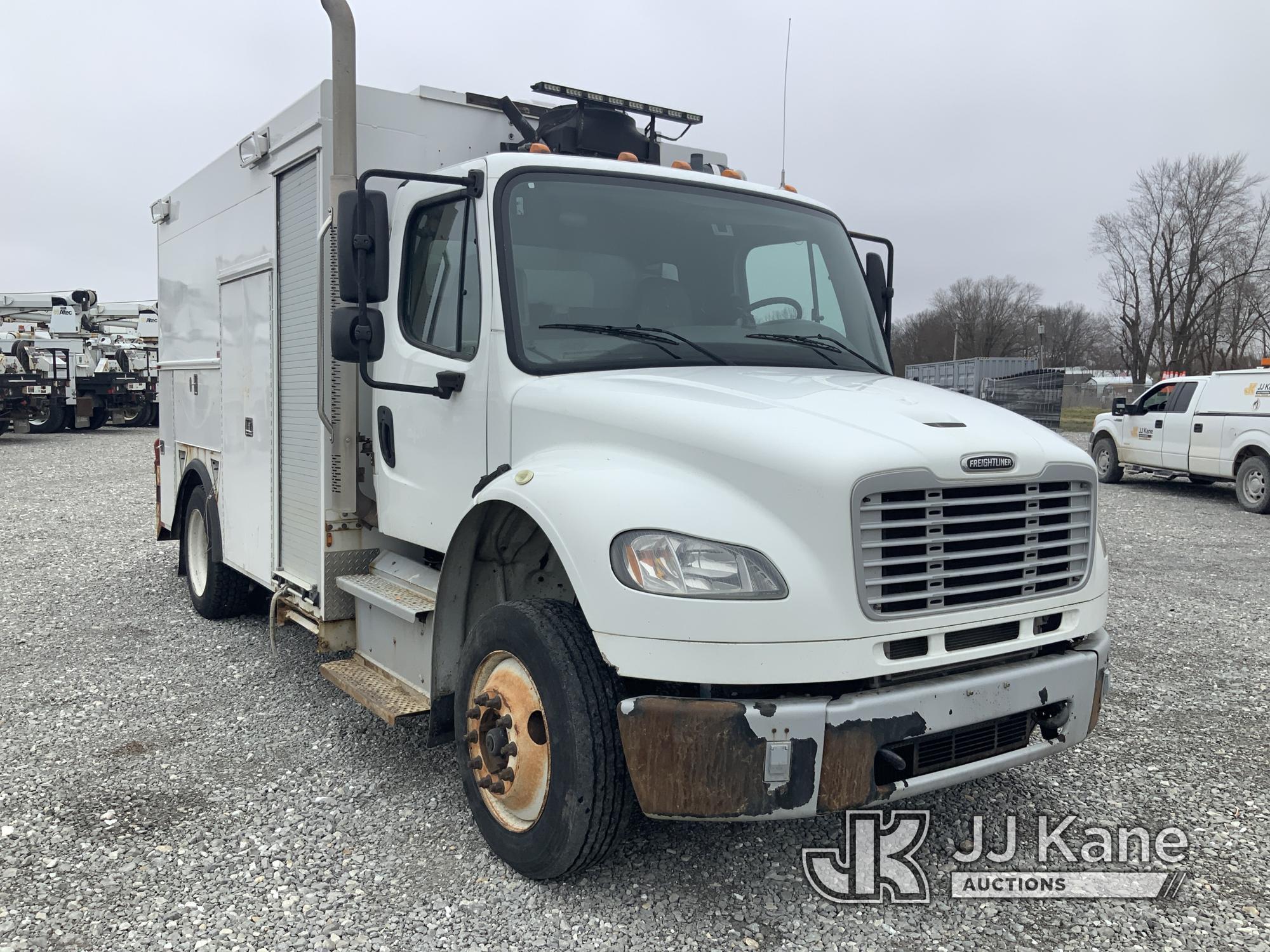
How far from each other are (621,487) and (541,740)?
0.90m

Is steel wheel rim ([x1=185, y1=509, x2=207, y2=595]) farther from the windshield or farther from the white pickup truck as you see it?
the white pickup truck

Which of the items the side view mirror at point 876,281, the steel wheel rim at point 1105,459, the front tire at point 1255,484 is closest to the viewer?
the side view mirror at point 876,281

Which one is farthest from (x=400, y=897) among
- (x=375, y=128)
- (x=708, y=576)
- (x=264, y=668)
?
(x=375, y=128)

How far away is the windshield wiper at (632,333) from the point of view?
373 centimetres

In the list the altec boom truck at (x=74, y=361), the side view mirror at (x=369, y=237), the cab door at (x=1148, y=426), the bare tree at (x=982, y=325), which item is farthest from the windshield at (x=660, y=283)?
the bare tree at (x=982, y=325)

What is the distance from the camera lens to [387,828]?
383 centimetres

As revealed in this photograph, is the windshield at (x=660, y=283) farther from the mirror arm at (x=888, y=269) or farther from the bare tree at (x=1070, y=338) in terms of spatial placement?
the bare tree at (x=1070, y=338)

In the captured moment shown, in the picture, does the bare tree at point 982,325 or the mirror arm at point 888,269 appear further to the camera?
the bare tree at point 982,325

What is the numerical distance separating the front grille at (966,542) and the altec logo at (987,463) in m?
0.05

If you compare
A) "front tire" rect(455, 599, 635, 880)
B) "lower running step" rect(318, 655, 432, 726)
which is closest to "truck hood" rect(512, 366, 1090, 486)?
"front tire" rect(455, 599, 635, 880)

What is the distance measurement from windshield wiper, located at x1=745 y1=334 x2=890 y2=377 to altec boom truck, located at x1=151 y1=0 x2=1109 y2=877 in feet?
0.05

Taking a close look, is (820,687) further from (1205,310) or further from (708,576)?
(1205,310)

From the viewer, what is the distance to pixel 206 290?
638cm

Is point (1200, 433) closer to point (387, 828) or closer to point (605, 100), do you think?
point (605, 100)
